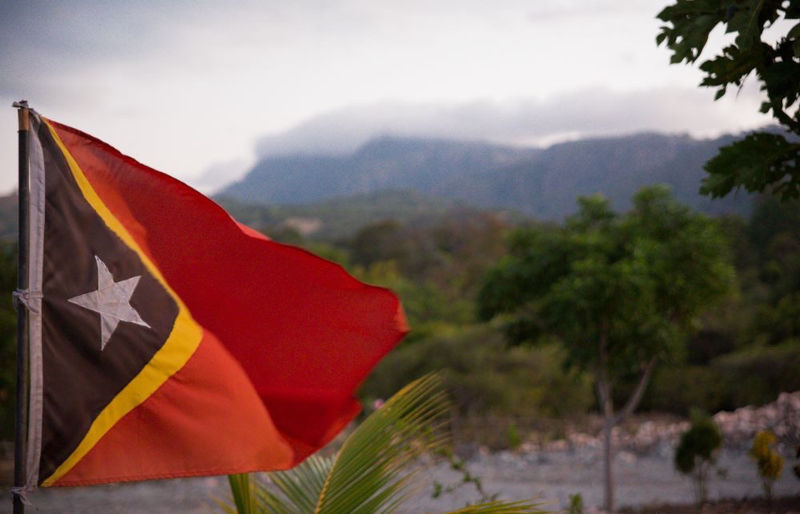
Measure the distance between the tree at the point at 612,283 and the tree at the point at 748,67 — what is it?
488cm

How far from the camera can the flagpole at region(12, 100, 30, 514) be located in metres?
2.32

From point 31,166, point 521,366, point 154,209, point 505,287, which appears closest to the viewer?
point 31,166

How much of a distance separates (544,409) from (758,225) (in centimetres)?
2111

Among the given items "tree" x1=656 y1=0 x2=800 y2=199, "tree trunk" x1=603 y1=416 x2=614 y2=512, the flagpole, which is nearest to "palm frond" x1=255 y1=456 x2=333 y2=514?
the flagpole

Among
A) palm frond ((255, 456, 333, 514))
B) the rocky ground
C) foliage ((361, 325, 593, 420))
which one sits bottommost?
the rocky ground

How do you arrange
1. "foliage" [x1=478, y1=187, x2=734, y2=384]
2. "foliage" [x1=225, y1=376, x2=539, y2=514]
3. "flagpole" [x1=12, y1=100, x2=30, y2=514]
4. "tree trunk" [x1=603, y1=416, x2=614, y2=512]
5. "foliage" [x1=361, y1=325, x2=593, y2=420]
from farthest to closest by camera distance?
"foliage" [x1=361, y1=325, x2=593, y2=420] → "tree trunk" [x1=603, y1=416, x2=614, y2=512] → "foliage" [x1=478, y1=187, x2=734, y2=384] → "foliage" [x1=225, y1=376, x2=539, y2=514] → "flagpole" [x1=12, y1=100, x2=30, y2=514]

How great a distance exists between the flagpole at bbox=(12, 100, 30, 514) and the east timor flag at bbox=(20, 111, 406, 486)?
0.04 meters

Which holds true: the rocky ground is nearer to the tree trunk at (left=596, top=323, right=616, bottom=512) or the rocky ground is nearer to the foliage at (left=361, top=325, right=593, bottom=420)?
the tree trunk at (left=596, top=323, right=616, bottom=512)

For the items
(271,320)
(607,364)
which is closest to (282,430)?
(271,320)

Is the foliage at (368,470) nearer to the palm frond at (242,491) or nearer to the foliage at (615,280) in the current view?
the palm frond at (242,491)

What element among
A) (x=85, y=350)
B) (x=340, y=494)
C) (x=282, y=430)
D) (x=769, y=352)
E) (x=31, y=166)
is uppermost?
(x=31, y=166)

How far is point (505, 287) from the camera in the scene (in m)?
9.91

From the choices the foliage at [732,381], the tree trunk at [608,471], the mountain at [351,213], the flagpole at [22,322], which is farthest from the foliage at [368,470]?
the mountain at [351,213]

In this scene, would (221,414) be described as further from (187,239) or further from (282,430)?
(187,239)
